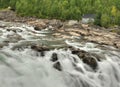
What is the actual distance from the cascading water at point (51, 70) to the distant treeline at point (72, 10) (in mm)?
41931

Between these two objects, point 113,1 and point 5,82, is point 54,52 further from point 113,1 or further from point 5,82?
point 113,1

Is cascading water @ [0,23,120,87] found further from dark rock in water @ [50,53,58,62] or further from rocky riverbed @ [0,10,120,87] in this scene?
dark rock in water @ [50,53,58,62]

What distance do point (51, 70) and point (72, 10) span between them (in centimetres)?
5863

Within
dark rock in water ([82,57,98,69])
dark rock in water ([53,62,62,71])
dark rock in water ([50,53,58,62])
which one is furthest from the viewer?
dark rock in water ([82,57,98,69])

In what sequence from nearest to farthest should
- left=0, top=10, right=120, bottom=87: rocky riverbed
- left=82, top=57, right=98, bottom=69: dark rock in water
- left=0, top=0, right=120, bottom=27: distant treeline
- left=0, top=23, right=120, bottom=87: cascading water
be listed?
left=0, top=23, right=120, bottom=87: cascading water < left=0, top=10, right=120, bottom=87: rocky riverbed < left=82, top=57, right=98, bottom=69: dark rock in water < left=0, top=0, right=120, bottom=27: distant treeline

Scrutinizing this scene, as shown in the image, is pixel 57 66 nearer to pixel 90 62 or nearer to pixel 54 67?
pixel 54 67

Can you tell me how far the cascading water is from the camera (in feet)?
71.4

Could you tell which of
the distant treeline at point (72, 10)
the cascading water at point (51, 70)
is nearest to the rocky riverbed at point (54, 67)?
the cascading water at point (51, 70)

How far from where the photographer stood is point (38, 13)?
8456 centimetres

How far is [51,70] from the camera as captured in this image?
23672 millimetres

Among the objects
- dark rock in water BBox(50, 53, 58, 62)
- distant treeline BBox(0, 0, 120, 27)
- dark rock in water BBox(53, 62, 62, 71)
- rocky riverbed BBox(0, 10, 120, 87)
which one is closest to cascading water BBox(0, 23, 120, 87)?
rocky riverbed BBox(0, 10, 120, 87)

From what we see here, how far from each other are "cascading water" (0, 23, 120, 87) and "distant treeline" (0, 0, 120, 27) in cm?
4193

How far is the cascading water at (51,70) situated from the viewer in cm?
2175

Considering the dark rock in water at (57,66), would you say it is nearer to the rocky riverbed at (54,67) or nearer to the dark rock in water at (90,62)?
the rocky riverbed at (54,67)
